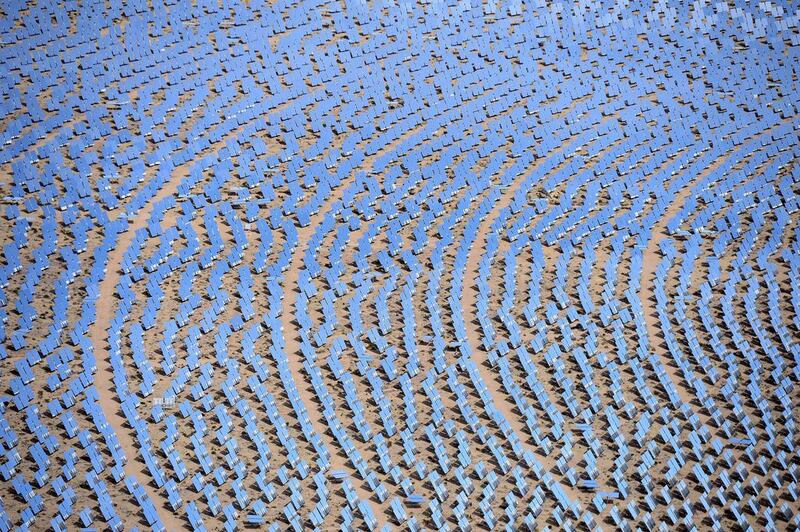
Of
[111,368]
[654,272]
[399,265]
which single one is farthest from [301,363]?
[654,272]

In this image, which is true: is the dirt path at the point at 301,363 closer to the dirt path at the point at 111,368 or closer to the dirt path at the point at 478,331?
the dirt path at the point at 111,368

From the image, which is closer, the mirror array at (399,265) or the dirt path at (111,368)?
the dirt path at (111,368)

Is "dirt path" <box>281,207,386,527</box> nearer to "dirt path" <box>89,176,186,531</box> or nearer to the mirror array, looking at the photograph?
the mirror array

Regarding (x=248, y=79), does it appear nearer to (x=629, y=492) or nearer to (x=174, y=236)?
(x=174, y=236)

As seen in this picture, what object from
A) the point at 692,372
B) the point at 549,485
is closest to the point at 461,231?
the point at 692,372

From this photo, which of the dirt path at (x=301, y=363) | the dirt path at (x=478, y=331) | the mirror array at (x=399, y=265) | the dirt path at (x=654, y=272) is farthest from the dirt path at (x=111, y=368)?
the dirt path at (x=654, y=272)

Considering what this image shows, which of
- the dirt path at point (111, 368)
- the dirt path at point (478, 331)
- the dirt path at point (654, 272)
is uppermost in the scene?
the dirt path at point (111, 368)
